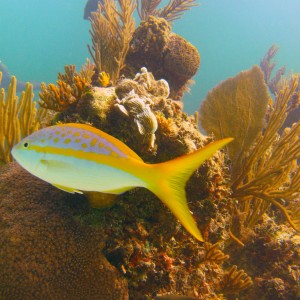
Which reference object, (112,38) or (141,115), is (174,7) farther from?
(141,115)

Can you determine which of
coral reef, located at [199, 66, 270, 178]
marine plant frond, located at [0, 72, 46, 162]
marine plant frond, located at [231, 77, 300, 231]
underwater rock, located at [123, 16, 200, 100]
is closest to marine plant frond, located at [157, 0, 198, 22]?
underwater rock, located at [123, 16, 200, 100]

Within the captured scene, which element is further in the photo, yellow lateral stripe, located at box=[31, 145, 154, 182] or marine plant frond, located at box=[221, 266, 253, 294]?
marine plant frond, located at box=[221, 266, 253, 294]

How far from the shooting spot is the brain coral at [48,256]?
191 centimetres

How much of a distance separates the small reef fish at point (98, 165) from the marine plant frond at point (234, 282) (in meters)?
2.99

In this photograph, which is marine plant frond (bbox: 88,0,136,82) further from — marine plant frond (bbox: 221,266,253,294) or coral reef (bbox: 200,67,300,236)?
marine plant frond (bbox: 221,266,253,294)

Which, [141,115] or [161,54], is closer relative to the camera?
[141,115]

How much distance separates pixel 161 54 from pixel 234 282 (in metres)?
4.96

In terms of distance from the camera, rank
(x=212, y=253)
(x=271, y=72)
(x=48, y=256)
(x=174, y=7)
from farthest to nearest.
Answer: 1. (x=271, y=72)
2. (x=174, y=7)
3. (x=212, y=253)
4. (x=48, y=256)

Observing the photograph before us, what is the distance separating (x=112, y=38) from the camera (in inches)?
238

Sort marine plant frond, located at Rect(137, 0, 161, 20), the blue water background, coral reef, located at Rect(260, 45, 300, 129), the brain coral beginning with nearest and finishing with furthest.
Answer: the brain coral
marine plant frond, located at Rect(137, 0, 161, 20)
coral reef, located at Rect(260, 45, 300, 129)
the blue water background

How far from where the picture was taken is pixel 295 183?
12.0 feet

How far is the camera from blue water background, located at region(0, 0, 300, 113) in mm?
114000

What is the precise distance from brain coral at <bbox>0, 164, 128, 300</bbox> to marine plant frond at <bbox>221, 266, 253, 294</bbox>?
2.08m

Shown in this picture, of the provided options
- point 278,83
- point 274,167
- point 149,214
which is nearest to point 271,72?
point 278,83
